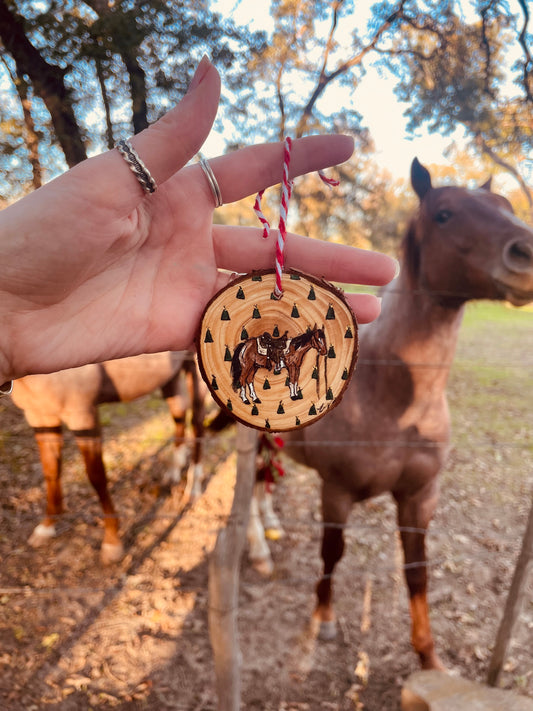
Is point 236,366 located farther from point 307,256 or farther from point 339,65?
point 339,65

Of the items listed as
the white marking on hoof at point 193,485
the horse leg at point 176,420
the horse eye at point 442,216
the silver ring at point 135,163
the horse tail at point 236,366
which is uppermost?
the horse eye at point 442,216

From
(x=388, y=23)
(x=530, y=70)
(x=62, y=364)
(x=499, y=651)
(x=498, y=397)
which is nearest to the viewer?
(x=62, y=364)

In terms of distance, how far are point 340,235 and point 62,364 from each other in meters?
1.31

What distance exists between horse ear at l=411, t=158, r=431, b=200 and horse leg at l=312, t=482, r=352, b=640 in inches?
58.8

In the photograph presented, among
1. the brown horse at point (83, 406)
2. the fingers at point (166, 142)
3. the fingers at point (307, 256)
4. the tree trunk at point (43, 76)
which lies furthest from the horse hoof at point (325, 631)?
the tree trunk at point (43, 76)

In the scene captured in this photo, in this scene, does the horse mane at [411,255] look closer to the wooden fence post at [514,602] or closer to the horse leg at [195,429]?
the wooden fence post at [514,602]

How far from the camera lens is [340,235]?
6.27 ft

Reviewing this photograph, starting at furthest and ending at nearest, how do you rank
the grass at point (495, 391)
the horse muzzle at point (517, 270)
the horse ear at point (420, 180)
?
the grass at point (495, 391) < the horse ear at point (420, 180) < the horse muzzle at point (517, 270)

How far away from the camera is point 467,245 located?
5.35 ft

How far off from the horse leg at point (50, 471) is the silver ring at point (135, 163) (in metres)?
2.51

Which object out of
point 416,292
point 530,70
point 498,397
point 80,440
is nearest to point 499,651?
point 416,292

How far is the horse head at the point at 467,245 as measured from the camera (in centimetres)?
153

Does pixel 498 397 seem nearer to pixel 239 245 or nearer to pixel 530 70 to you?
pixel 530 70

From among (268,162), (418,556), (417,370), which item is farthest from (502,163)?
(418,556)
